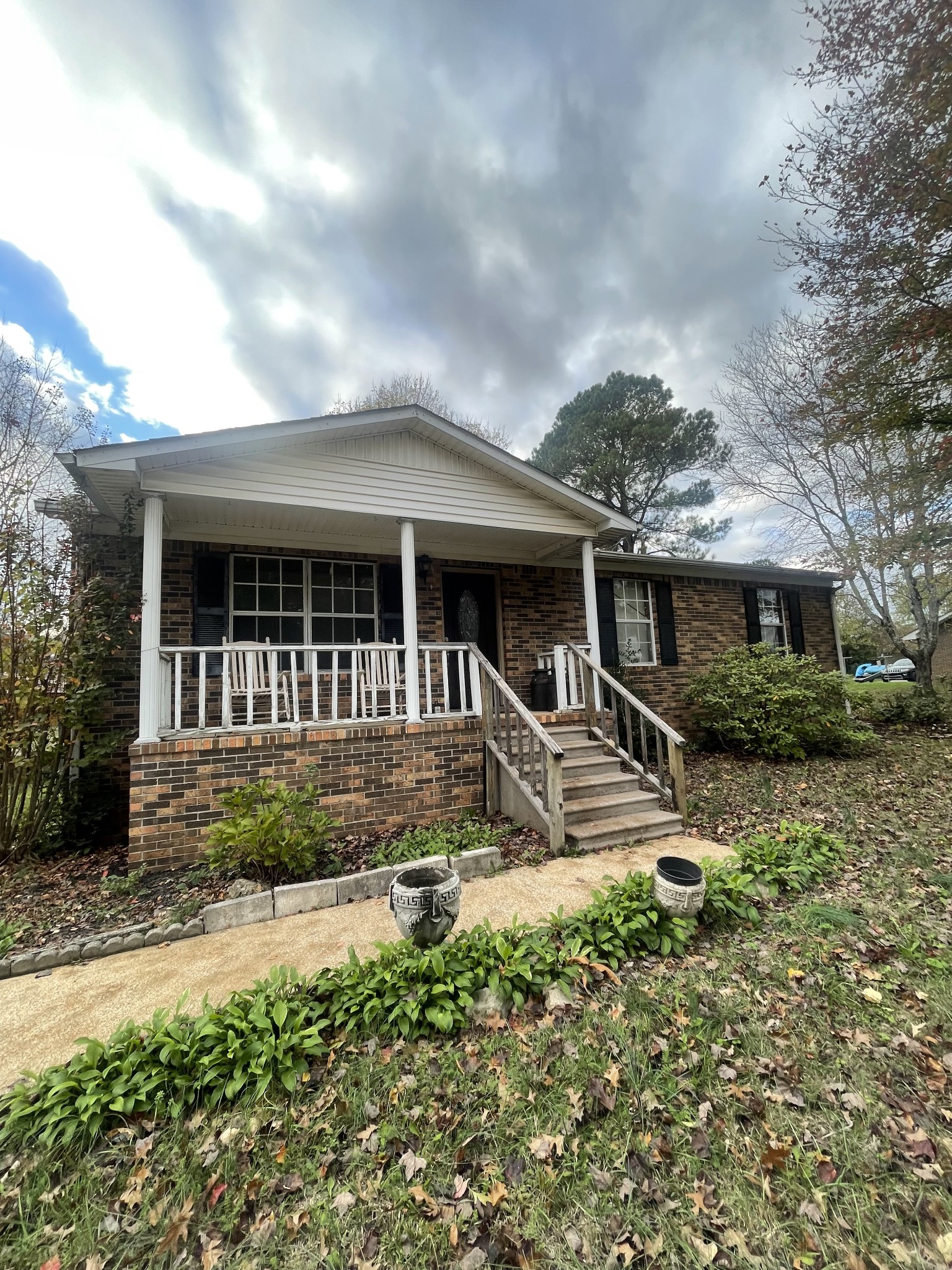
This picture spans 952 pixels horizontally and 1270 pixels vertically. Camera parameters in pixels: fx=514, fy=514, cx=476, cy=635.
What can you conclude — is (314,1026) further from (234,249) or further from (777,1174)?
(234,249)

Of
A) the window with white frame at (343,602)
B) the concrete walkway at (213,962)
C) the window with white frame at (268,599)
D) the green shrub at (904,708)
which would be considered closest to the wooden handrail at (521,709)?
the concrete walkway at (213,962)

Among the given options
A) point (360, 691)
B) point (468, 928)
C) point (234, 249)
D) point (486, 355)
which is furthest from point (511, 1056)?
point (486, 355)

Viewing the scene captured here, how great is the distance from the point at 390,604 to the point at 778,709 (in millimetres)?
6267

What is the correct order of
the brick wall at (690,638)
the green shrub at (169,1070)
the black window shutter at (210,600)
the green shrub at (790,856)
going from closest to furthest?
the green shrub at (169,1070) < the green shrub at (790,856) < the black window shutter at (210,600) < the brick wall at (690,638)

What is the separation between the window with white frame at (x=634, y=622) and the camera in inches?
370

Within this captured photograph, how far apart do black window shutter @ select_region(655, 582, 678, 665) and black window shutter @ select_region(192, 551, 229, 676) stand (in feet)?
23.9

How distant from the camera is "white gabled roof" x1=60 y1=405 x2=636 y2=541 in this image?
16.1 ft

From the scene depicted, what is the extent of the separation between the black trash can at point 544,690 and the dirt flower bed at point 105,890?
2.36 metres

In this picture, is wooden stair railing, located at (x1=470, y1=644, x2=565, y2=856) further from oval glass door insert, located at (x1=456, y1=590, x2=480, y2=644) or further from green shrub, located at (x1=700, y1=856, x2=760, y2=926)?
oval glass door insert, located at (x1=456, y1=590, x2=480, y2=644)

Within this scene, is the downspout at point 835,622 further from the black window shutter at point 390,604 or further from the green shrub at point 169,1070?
the green shrub at point 169,1070

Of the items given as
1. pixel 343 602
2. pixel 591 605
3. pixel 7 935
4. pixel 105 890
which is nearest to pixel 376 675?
pixel 343 602

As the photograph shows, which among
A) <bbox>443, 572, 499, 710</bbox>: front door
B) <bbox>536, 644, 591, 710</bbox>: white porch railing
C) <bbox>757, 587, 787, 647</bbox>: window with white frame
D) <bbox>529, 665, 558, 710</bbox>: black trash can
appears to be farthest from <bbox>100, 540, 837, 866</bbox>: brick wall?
<bbox>757, 587, 787, 647</bbox>: window with white frame

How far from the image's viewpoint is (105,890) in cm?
411

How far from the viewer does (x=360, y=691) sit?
19.8ft
